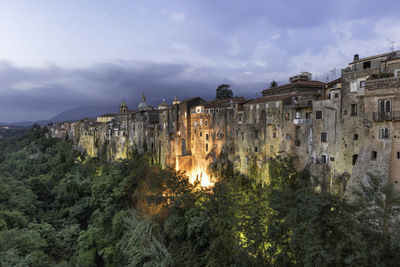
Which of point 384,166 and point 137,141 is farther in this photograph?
point 137,141

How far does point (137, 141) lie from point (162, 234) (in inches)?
940

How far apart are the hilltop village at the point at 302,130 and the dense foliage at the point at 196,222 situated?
176 centimetres

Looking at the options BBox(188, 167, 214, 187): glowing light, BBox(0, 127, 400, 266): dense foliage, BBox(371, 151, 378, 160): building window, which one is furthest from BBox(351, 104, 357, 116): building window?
BBox(188, 167, 214, 187): glowing light

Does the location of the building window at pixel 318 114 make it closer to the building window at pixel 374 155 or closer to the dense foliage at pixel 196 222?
the dense foliage at pixel 196 222

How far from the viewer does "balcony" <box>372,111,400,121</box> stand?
613 inches

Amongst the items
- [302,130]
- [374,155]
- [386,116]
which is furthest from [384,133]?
[302,130]

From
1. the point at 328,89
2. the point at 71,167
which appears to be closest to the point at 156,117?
the point at 71,167

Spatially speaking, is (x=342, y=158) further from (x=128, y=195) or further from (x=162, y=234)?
(x=128, y=195)

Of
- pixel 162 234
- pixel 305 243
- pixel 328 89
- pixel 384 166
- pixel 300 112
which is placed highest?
pixel 328 89

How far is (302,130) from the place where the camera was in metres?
23.2

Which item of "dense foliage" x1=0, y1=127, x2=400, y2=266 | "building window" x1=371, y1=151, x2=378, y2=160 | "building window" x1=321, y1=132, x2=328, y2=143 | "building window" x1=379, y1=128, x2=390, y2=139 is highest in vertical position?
"building window" x1=379, y1=128, x2=390, y2=139

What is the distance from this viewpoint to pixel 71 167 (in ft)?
173

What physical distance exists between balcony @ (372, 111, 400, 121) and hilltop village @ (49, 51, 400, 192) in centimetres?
3

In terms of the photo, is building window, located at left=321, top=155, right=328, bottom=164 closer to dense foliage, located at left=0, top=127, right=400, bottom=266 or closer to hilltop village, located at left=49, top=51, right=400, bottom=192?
hilltop village, located at left=49, top=51, right=400, bottom=192
